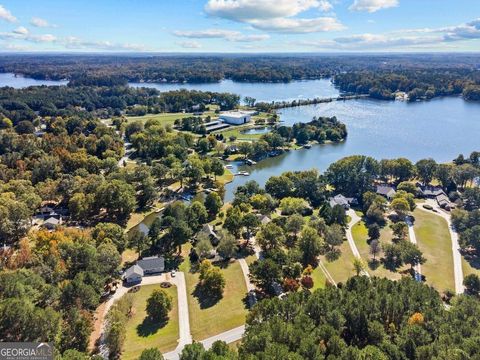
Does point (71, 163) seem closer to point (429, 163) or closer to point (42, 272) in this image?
point (42, 272)

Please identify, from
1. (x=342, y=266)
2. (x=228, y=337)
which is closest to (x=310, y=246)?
(x=342, y=266)

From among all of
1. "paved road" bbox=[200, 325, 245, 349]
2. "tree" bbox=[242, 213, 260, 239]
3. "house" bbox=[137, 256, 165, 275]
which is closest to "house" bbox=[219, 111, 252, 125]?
"tree" bbox=[242, 213, 260, 239]

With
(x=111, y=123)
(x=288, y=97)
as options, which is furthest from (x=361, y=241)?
(x=288, y=97)

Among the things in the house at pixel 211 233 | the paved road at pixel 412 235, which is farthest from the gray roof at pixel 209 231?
the paved road at pixel 412 235

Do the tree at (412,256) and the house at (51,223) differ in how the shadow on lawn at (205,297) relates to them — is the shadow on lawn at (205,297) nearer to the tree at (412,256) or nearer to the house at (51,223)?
the tree at (412,256)

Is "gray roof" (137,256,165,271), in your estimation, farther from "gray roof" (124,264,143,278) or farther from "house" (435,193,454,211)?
"house" (435,193,454,211)

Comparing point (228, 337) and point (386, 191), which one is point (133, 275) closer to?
point (228, 337)
